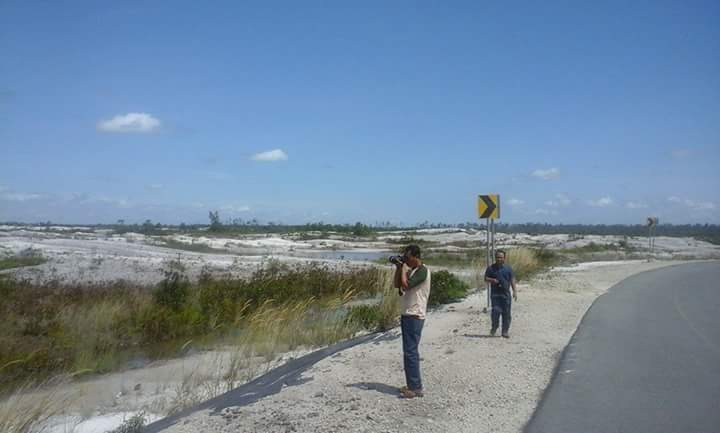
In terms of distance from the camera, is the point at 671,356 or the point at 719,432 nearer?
the point at 719,432

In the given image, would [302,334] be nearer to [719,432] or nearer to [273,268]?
[719,432]

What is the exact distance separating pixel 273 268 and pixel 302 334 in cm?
1005

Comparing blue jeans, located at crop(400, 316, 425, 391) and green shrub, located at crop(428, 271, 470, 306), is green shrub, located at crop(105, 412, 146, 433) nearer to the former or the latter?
blue jeans, located at crop(400, 316, 425, 391)

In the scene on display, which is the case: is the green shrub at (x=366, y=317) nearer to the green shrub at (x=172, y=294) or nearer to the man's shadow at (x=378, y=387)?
the green shrub at (x=172, y=294)

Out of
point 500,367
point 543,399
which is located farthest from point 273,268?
point 543,399

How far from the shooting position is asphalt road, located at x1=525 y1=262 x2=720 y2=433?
6680 millimetres

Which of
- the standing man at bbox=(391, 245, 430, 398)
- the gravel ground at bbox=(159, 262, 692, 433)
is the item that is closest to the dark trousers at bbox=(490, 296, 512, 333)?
the gravel ground at bbox=(159, 262, 692, 433)

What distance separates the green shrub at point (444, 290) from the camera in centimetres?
1903

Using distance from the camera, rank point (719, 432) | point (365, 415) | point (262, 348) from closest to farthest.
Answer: point (719, 432)
point (365, 415)
point (262, 348)

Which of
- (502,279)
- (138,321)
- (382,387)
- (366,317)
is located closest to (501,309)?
(502,279)

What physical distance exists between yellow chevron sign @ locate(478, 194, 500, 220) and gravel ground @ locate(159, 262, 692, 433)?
2.86 m

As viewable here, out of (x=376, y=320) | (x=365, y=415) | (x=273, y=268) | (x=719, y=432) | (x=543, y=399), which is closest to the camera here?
(x=719, y=432)

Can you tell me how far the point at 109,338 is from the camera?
13641 millimetres

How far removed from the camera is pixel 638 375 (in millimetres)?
8789
